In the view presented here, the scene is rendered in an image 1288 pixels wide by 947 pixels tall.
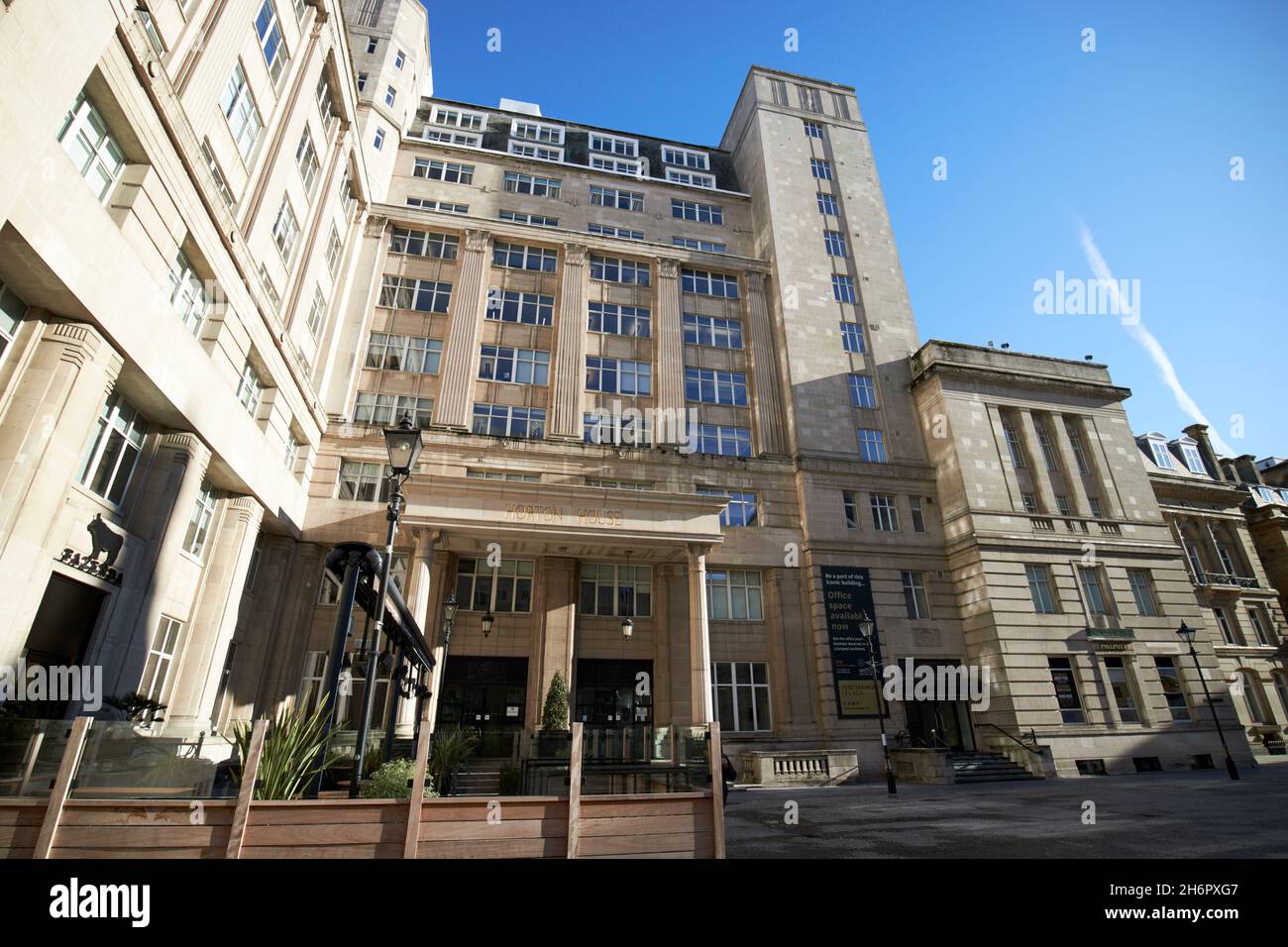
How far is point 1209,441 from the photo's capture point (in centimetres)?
4569

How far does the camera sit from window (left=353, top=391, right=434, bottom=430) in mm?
28938

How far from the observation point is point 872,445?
32.6 meters

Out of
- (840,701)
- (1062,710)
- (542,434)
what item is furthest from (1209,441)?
(542,434)

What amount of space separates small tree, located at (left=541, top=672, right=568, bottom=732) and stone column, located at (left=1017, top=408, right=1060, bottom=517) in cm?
2566

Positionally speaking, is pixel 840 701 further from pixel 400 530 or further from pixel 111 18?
pixel 111 18

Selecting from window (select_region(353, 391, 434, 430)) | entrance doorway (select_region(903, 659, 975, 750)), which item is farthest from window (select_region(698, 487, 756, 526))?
window (select_region(353, 391, 434, 430))

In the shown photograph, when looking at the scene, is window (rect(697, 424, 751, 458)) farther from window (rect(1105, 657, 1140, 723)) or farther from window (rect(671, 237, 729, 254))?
window (rect(1105, 657, 1140, 723))

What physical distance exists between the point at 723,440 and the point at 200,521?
2252 centimetres

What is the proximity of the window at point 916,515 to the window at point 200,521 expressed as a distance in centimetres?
3050

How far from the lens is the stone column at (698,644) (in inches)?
862

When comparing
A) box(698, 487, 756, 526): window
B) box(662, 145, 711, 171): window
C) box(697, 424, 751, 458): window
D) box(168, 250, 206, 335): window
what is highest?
box(662, 145, 711, 171): window

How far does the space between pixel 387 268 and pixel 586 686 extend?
24.2 meters

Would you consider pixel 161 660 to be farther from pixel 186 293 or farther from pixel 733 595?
pixel 733 595
